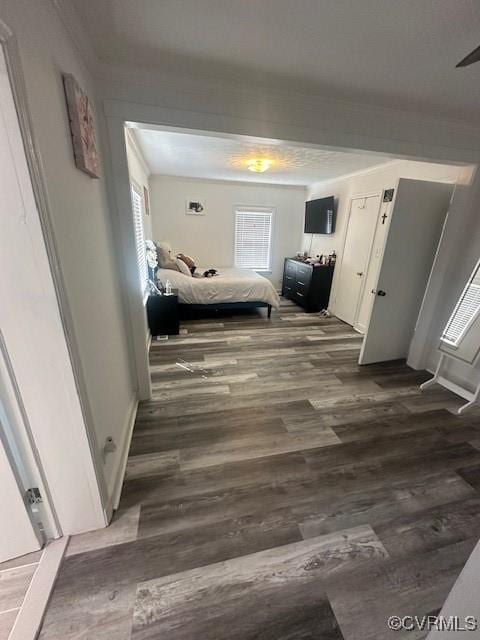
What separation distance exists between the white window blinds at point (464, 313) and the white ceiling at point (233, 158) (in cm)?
150

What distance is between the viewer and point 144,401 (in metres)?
2.25

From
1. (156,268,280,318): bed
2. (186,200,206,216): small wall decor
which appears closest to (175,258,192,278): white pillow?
(156,268,280,318): bed

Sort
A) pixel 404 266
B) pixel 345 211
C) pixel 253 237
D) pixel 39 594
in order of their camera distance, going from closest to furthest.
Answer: pixel 39 594 < pixel 404 266 < pixel 345 211 < pixel 253 237

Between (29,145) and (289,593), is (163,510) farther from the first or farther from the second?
(29,145)

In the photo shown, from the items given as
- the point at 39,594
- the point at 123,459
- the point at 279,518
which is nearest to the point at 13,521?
the point at 39,594

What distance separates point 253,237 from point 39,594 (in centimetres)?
574

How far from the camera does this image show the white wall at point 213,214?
512cm

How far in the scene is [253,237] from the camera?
579 centimetres

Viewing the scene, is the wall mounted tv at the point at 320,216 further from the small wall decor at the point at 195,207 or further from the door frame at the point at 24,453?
the door frame at the point at 24,453

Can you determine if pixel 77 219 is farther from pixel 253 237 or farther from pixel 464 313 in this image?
pixel 253 237

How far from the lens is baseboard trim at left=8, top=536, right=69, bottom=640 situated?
0.96 metres

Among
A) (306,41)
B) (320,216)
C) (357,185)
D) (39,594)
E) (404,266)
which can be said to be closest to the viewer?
(39,594)

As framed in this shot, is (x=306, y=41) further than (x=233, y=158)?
No

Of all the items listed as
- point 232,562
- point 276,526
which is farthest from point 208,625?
point 276,526
